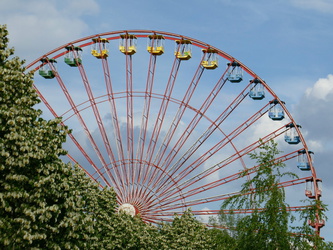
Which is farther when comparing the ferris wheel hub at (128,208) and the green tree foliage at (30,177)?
the ferris wheel hub at (128,208)

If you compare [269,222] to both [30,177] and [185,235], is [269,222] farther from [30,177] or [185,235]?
[185,235]

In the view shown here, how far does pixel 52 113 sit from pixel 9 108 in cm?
3221

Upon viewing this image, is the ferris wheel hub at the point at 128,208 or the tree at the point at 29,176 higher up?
the ferris wheel hub at the point at 128,208

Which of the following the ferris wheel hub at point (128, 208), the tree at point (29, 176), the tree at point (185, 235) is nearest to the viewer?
the tree at point (29, 176)

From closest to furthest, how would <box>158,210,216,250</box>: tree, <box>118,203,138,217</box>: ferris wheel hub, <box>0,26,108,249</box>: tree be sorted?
<box>0,26,108,249</box>: tree
<box>118,203,138,217</box>: ferris wheel hub
<box>158,210,216,250</box>: tree

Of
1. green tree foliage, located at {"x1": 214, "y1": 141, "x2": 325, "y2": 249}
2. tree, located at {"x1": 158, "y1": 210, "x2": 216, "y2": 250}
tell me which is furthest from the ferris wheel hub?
green tree foliage, located at {"x1": 214, "y1": 141, "x2": 325, "y2": 249}

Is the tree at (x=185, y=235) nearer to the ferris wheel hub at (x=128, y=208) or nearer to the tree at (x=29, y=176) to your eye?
the ferris wheel hub at (x=128, y=208)

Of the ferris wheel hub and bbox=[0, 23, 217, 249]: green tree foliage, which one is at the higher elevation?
the ferris wheel hub

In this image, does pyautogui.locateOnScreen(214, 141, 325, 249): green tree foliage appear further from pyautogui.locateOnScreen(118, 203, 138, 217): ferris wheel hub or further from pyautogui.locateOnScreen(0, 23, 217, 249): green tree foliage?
pyautogui.locateOnScreen(118, 203, 138, 217): ferris wheel hub

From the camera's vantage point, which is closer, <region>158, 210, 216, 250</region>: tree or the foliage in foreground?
the foliage in foreground

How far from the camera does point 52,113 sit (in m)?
56.5

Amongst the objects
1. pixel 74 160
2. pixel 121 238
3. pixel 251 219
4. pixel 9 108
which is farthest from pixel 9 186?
pixel 74 160

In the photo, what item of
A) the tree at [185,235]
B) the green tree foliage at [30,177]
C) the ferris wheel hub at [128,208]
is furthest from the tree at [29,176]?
the tree at [185,235]

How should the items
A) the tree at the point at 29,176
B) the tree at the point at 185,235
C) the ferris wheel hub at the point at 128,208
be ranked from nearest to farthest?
1. the tree at the point at 29,176
2. the ferris wheel hub at the point at 128,208
3. the tree at the point at 185,235
